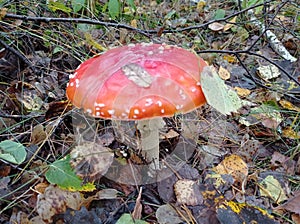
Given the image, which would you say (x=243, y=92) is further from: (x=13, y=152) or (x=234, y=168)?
(x=13, y=152)

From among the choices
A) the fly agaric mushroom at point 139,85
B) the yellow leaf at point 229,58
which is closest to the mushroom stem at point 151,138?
the fly agaric mushroom at point 139,85

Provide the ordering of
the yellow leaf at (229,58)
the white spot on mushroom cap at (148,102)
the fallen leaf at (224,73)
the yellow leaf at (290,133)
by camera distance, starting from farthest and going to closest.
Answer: the yellow leaf at (229,58)
the fallen leaf at (224,73)
the yellow leaf at (290,133)
the white spot on mushroom cap at (148,102)

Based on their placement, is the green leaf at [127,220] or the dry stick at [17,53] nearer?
the green leaf at [127,220]

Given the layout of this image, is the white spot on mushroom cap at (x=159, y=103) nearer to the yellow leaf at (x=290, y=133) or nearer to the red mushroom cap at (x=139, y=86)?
the red mushroom cap at (x=139, y=86)

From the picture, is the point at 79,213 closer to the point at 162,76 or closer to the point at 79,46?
the point at 162,76

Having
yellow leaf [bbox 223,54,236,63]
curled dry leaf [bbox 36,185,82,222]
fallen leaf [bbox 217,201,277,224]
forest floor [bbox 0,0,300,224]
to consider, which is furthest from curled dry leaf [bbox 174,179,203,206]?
yellow leaf [bbox 223,54,236,63]

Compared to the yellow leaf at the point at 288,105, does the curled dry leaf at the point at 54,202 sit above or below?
above

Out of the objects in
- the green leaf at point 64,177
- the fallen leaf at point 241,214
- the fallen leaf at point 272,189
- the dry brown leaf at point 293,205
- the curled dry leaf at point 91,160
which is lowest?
the fallen leaf at point 272,189

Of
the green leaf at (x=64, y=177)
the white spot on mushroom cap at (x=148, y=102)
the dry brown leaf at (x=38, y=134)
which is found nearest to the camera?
the white spot on mushroom cap at (x=148, y=102)
